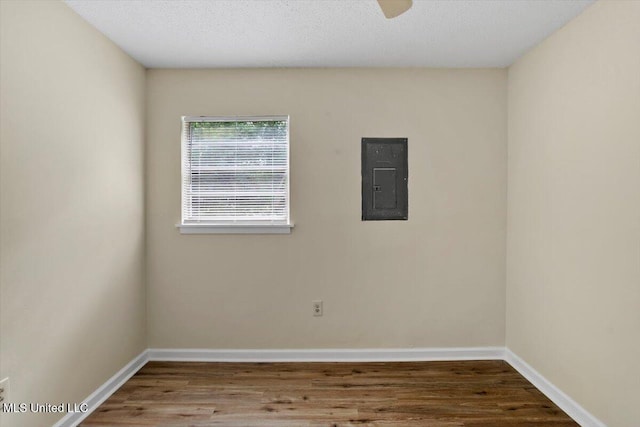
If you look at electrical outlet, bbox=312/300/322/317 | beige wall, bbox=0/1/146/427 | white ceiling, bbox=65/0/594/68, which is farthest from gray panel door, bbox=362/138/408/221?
beige wall, bbox=0/1/146/427

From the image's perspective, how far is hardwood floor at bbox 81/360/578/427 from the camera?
2131mm

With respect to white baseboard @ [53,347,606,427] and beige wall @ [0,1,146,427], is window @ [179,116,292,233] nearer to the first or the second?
beige wall @ [0,1,146,427]

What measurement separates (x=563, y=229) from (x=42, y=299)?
2934 millimetres

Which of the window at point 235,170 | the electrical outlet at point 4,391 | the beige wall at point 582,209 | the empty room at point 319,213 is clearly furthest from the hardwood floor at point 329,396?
the window at point 235,170

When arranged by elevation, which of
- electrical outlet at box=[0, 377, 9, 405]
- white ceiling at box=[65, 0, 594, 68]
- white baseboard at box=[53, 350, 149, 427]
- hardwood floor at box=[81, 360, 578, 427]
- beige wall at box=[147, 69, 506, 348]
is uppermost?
white ceiling at box=[65, 0, 594, 68]

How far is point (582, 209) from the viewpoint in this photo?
209cm

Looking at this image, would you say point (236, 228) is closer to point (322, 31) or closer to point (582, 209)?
point (322, 31)

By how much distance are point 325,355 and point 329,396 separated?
1.71ft

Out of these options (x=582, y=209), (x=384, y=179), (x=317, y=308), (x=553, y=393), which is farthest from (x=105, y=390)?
(x=582, y=209)

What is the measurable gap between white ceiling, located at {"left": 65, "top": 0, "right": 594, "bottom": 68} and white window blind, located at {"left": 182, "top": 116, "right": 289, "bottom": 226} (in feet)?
1.57

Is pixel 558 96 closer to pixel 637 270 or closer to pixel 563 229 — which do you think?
pixel 563 229

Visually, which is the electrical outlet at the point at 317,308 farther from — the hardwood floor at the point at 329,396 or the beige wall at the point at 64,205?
the beige wall at the point at 64,205

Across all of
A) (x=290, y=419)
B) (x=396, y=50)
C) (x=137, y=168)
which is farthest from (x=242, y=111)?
(x=290, y=419)

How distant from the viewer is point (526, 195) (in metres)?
2.64
